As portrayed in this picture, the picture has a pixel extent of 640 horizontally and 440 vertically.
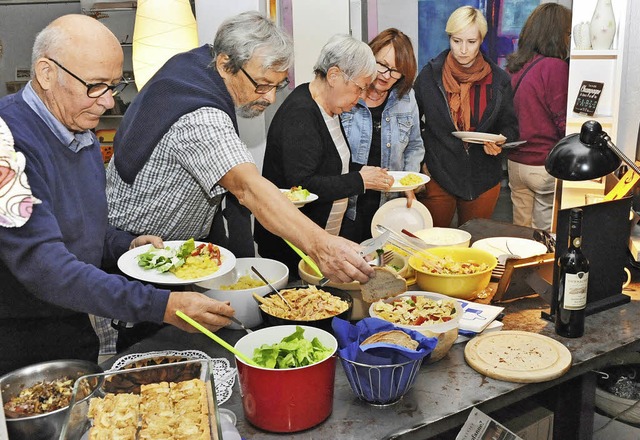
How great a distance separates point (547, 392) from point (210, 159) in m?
1.35

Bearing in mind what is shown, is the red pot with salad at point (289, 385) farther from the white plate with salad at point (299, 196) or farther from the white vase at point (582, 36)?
the white vase at point (582, 36)

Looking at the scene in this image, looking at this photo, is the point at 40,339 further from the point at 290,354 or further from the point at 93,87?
the point at 290,354

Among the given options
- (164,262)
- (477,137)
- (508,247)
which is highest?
(477,137)

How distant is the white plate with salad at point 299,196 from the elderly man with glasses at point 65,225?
113cm

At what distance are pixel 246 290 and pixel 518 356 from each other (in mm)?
840

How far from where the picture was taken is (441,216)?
4.10m

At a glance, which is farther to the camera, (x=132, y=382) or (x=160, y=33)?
(x=160, y=33)

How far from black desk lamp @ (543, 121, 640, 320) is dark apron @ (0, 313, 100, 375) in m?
1.55

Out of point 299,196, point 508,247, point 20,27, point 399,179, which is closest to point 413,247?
point 508,247

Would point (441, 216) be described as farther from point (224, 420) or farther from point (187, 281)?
point (224, 420)

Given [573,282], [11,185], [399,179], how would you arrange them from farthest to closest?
1. [399,179]
2. [573,282]
3. [11,185]

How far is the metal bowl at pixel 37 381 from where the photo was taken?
137cm

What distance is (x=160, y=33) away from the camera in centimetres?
440

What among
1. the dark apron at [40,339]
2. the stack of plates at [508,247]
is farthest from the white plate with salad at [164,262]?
the stack of plates at [508,247]
